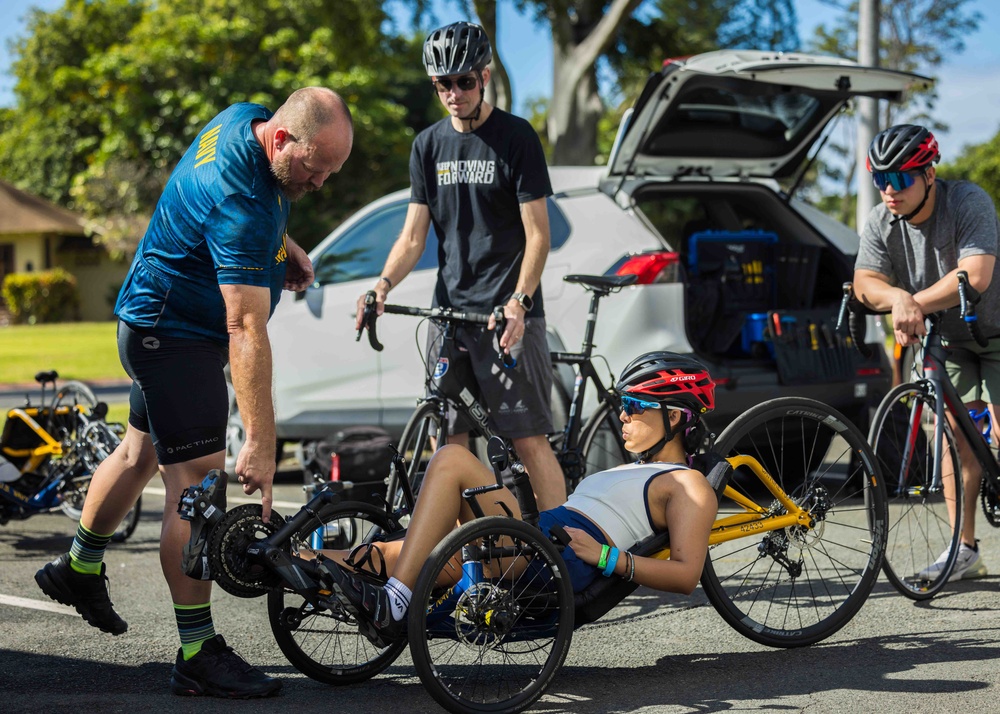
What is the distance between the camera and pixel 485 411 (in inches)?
205

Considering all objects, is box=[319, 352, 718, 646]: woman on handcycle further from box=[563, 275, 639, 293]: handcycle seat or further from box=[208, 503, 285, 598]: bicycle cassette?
box=[563, 275, 639, 293]: handcycle seat

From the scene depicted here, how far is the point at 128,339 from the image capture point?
12.7ft

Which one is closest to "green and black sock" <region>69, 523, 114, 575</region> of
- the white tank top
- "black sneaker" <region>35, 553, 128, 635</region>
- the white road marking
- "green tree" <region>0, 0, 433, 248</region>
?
"black sneaker" <region>35, 553, 128, 635</region>

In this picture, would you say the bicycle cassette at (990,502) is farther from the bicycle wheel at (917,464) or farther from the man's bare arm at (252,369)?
the man's bare arm at (252,369)

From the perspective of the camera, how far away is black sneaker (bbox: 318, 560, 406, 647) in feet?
11.5

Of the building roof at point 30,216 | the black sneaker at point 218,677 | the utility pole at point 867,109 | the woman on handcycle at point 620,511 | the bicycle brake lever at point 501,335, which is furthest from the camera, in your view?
the building roof at point 30,216

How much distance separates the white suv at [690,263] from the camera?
624 cm

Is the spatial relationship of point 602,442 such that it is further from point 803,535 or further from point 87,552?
point 87,552

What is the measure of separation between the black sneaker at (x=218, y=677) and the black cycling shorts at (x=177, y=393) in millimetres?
638

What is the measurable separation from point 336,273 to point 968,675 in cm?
483

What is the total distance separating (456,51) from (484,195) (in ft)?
2.02

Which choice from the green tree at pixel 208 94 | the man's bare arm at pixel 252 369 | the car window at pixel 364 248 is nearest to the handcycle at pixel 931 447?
the man's bare arm at pixel 252 369

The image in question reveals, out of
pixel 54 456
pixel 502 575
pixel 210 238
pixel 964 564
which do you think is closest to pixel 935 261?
pixel 964 564

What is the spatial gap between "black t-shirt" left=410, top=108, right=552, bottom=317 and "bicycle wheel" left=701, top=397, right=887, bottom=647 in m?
1.19
